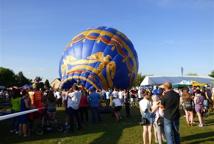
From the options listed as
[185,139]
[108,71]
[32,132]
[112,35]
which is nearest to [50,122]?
[32,132]

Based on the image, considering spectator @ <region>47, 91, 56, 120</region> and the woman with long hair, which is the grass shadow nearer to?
spectator @ <region>47, 91, 56, 120</region>

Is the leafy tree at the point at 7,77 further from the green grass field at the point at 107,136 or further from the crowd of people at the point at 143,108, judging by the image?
the green grass field at the point at 107,136

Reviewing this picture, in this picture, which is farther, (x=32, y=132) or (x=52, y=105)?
(x=52, y=105)

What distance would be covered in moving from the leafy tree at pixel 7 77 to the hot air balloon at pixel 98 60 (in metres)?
66.6

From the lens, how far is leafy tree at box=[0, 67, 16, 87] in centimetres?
9530

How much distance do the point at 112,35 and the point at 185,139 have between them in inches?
841

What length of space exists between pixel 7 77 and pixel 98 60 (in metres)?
74.0

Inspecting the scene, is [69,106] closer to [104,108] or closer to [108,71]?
[104,108]

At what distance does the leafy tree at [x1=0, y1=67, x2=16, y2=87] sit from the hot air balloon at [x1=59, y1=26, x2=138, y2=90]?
66637mm

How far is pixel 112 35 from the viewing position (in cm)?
3203

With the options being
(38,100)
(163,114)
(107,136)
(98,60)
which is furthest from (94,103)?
(98,60)

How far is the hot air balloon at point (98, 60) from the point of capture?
30.0 meters

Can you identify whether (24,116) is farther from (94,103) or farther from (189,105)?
(189,105)

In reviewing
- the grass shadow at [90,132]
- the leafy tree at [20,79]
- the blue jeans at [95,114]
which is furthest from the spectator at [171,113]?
the leafy tree at [20,79]
